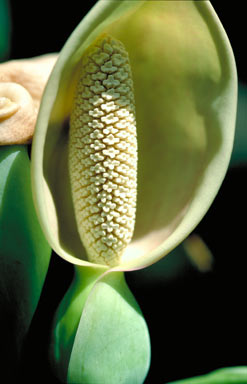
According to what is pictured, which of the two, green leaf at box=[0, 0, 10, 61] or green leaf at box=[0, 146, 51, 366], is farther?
green leaf at box=[0, 0, 10, 61]

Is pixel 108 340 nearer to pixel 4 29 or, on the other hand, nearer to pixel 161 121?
pixel 161 121

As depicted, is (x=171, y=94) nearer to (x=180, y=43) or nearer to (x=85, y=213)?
(x=180, y=43)

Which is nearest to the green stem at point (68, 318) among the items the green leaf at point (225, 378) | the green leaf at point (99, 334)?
the green leaf at point (99, 334)

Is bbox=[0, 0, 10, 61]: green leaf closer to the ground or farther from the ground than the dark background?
farther from the ground

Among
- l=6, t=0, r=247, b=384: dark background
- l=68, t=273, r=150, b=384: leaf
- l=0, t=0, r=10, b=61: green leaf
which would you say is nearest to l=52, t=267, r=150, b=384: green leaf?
l=68, t=273, r=150, b=384: leaf

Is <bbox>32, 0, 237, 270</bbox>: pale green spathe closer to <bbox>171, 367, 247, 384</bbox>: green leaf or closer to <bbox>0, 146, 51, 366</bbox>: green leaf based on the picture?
<bbox>0, 146, 51, 366</bbox>: green leaf

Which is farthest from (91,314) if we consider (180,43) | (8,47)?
(8,47)

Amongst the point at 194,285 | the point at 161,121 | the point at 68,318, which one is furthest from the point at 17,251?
the point at 194,285
